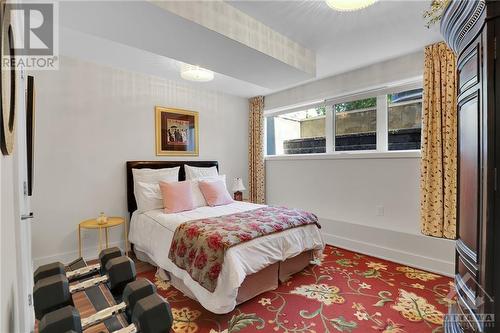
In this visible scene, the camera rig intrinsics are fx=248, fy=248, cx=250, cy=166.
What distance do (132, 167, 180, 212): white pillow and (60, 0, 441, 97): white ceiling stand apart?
4.71 ft

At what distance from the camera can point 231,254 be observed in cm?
202

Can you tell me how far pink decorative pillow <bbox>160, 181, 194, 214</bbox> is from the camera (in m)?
3.10

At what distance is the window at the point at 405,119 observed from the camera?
10.3 feet

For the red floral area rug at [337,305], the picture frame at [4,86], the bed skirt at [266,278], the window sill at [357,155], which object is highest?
the picture frame at [4,86]

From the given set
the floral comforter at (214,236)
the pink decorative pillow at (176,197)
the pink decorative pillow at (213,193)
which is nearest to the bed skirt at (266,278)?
the floral comforter at (214,236)

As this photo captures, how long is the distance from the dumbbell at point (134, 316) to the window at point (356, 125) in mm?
3440

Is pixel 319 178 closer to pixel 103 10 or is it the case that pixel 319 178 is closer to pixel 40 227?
pixel 103 10

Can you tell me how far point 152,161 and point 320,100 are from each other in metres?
2.82

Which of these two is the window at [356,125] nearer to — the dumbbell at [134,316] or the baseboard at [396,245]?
the baseboard at [396,245]

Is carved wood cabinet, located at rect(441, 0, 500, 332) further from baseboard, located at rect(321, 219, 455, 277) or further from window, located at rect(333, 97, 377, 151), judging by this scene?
window, located at rect(333, 97, 377, 151)

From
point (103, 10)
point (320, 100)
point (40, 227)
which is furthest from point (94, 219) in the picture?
→ point (320, 100)

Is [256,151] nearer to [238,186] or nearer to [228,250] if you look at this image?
[238,186]

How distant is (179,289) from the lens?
244cm

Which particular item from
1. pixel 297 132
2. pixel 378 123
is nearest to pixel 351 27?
pixel 378 123
